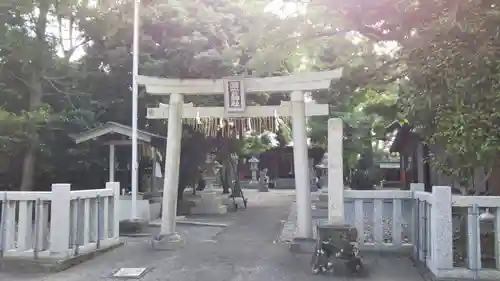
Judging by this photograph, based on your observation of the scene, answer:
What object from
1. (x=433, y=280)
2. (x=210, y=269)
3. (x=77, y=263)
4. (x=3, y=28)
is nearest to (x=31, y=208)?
(x=77, y=263)

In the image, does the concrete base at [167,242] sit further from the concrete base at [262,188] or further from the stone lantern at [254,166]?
the stone lantern at [254,166]

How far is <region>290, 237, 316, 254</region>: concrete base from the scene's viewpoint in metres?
9.58

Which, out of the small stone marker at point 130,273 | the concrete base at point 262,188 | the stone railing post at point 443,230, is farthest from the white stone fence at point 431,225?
the concrete base at point 262,188

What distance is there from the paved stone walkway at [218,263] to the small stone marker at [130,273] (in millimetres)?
116

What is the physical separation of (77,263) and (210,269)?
223 centimetres

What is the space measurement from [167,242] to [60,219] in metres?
2.46

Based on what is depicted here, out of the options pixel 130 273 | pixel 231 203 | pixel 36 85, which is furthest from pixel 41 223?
pixel 231 203

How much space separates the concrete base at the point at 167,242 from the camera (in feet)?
32.9

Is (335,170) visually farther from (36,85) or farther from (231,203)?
(231,203)

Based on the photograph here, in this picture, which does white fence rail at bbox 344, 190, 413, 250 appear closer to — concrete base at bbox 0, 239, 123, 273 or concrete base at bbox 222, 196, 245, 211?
concrete base at bbox 0, 239, 123, 273

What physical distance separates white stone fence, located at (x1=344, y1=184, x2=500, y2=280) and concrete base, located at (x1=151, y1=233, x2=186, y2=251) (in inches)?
128

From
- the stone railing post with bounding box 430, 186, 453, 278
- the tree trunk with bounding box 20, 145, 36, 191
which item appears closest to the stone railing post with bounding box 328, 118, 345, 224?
the stone railing post with bounding box 430, 186, 453, 278

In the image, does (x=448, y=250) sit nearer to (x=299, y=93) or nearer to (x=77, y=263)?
(x=299, y=93)

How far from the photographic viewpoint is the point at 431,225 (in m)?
7.12
